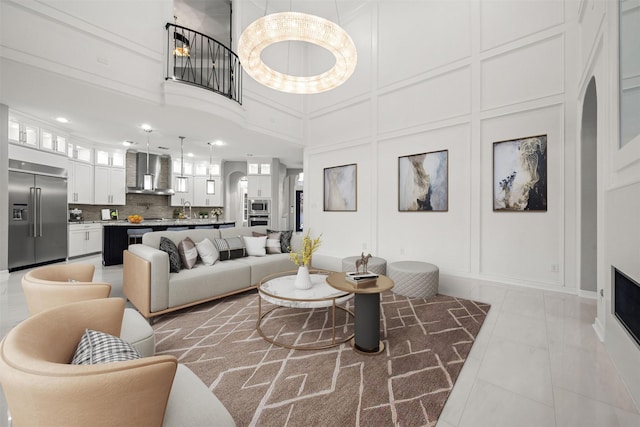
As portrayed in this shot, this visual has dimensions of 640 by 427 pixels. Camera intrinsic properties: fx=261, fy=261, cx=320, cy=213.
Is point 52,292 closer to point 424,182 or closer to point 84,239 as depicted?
point 424,182

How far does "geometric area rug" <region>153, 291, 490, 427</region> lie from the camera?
5.08 feet

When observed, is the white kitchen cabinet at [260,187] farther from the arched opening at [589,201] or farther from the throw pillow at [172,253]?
the arched opening at [589,201]

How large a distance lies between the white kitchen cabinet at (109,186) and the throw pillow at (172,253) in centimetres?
528

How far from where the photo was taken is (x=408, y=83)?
15.5 feet

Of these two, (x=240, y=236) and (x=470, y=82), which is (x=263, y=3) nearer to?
(x=470, y=82)

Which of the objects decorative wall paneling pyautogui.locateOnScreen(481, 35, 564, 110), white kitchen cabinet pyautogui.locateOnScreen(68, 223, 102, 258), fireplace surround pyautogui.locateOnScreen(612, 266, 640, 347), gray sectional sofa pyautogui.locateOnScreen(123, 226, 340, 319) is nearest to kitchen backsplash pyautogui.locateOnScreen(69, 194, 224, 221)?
white kitchen cabinet pyautogui.locateOnScreen(68, 223, 102, 258)

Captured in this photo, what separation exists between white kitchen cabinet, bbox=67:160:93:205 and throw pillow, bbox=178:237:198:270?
4.91 metres

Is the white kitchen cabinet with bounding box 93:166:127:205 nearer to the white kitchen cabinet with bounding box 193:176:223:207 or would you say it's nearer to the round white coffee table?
the white kitchen cabinet with bounding box 193:176:223:207

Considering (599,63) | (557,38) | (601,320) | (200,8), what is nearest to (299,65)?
(200,8)

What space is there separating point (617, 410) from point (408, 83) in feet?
15.6

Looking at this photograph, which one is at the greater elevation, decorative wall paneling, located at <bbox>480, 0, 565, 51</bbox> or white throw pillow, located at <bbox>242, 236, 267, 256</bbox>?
decorative wall paneling, located at <bbox>480, 0, 565, 51</bbox>

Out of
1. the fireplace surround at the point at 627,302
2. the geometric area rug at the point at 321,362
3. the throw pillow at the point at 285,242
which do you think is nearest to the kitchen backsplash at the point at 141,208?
the throw pillow at the point at 285,242

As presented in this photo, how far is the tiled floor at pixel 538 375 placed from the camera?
1513 mm

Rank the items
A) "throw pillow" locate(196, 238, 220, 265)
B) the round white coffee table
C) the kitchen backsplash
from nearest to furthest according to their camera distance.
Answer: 1. the round white coffee table
2. "throw pillow" locate(196, 238, 220, 265)
3. the kitchen backsplash
